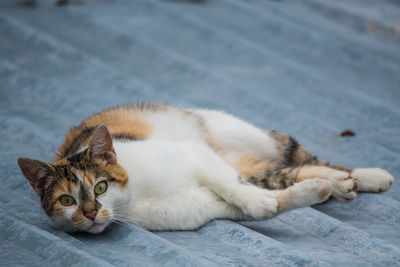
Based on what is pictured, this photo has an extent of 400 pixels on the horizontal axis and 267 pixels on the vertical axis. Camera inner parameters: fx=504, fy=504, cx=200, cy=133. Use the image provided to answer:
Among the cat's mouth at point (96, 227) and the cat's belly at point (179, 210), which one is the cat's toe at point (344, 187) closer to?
the cat's belly at point (179, 210)

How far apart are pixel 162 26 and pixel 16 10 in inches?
49.9

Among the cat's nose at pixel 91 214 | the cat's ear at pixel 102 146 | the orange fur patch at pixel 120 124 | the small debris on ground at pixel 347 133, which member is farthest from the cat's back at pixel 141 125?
the small debris on ground at pixel 347 133

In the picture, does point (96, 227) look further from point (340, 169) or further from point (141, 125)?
point (340, 169)

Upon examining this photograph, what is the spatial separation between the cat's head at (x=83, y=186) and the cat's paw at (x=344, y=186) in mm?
898

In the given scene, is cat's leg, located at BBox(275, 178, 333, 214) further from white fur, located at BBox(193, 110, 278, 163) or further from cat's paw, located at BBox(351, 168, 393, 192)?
white fur, located at BBox(193, 110, 278, 163)

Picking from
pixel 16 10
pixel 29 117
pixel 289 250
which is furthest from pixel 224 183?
pixel 16 10

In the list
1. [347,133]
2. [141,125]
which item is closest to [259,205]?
[141,125]

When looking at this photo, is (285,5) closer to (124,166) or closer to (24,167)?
(124,166)

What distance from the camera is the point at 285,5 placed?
15.9 feet

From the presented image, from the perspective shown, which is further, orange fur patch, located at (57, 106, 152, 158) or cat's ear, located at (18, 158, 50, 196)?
orange fur patch, located at (57, 106, 152, 158)

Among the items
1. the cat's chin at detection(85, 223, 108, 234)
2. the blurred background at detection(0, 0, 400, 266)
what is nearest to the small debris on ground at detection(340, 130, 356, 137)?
the blurred background at detection(0, 0, 400, 266)

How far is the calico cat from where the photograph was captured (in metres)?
1.92

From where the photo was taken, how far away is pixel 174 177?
84.0 inches

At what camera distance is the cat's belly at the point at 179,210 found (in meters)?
2.08
